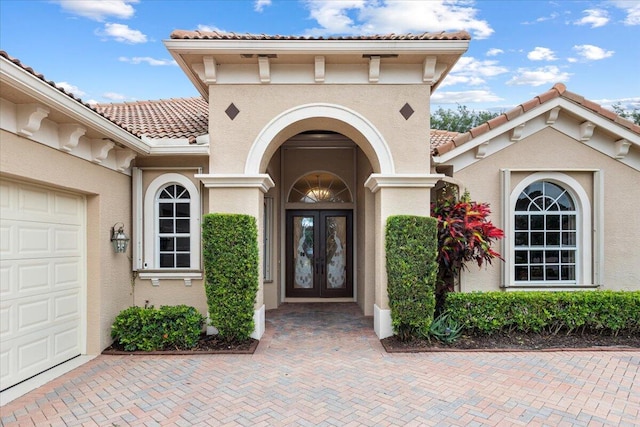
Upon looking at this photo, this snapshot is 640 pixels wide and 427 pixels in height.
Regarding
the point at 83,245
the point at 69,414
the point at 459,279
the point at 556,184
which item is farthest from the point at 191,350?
the point at 556,184

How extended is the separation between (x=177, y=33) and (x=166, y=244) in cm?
426

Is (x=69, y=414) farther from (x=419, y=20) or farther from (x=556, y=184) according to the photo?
(x=419, y=20)

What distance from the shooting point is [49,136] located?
16.4 ft

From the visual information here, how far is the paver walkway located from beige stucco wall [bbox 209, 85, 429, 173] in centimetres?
361

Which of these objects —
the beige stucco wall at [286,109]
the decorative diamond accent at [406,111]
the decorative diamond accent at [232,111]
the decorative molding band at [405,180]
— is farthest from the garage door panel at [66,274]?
the decorative diamond accent at [406,111]

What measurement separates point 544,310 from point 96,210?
28.3 ft

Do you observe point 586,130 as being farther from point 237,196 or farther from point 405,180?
point 237,196

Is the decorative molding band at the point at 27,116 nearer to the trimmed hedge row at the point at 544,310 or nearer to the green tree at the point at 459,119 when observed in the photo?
the trimmed hedge row at the point at 544,310

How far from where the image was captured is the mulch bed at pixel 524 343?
20.4 ft

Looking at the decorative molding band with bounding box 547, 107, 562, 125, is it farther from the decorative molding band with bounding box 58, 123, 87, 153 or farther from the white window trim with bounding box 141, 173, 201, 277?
the decorative molding band with bounding box 58, 123, 87, 153

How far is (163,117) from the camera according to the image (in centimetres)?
907

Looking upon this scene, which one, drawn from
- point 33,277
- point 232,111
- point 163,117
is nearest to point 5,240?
point 33,277

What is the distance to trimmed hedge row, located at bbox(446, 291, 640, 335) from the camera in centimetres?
664

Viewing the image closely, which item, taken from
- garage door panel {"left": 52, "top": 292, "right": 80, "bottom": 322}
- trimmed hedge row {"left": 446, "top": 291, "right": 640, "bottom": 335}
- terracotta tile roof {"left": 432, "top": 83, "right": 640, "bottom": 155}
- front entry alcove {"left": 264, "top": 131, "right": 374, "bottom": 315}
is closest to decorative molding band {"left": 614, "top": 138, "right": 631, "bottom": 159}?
terracotta tile roof {"left": 432, "top": 83, "right": 640, "bottom": 155}
